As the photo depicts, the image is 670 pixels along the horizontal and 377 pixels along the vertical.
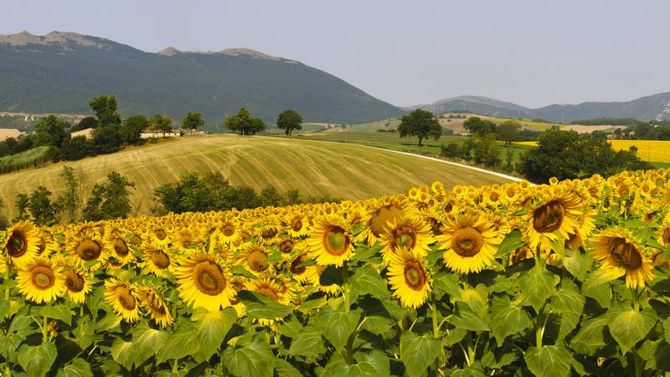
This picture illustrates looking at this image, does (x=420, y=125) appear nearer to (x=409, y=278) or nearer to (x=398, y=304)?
(x=398, y=304)

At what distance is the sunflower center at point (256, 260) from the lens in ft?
19.5

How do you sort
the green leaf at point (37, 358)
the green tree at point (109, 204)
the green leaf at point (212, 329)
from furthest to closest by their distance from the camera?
the green tree at point (109, 204) → the green leaf at point (37, 358) → the green leaf at point (212, 329)

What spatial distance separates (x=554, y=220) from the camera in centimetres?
379

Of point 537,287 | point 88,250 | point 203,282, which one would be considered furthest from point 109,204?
point 537,287

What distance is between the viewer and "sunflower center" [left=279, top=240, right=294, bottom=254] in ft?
23.6

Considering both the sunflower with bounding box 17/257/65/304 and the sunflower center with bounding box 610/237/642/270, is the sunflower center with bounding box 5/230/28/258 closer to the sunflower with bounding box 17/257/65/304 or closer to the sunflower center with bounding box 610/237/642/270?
the sunflower with bounding box 17/257/65/304

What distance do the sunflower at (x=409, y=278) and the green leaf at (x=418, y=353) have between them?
249 mm

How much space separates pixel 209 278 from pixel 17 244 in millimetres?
2835

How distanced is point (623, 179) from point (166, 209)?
6300cm

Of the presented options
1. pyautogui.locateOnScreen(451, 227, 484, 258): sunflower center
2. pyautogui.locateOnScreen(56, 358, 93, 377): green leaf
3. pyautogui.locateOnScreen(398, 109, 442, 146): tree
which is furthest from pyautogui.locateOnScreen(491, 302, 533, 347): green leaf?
pyautogui.locateOnScreen(398, 109, 442, 146): tree

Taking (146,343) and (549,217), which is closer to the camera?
(549,217)

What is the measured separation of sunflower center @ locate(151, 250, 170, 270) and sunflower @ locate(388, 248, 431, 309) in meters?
2.72

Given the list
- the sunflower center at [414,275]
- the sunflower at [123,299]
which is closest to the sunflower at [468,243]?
the sunflower center at [414,275]

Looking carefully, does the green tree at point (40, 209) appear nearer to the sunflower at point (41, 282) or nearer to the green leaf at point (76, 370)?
the sunflower at point (41, 282)
